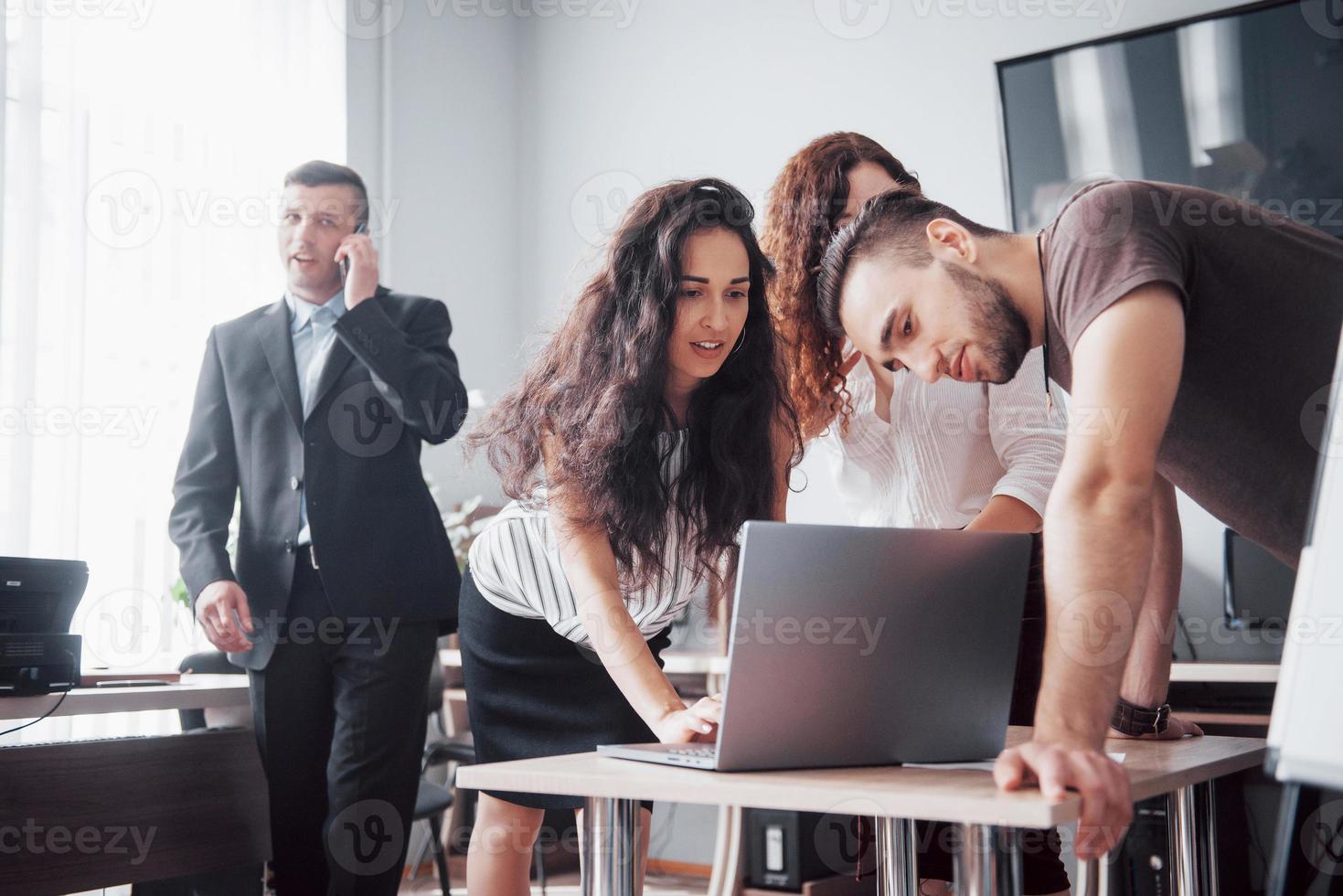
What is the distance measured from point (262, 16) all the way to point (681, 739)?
355 cm

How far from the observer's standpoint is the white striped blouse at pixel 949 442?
1.79 metres

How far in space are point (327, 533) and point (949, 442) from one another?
3.91 feet

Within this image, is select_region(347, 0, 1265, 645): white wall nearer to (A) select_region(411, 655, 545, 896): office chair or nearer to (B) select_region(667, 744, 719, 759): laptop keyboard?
(A) select_region(411, 655, 545, 896): office chair

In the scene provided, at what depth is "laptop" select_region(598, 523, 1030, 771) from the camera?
1.00 meters

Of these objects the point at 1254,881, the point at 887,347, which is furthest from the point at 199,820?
the point at 1254,881

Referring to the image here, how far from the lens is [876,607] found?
40.8 inches

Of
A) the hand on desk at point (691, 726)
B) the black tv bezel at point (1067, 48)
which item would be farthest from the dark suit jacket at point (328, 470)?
the black tv bezel at point (1067, 48)

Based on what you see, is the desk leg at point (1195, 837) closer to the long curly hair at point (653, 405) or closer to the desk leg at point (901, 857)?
the desk leg at point (901, 857)

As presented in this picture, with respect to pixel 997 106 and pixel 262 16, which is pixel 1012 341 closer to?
pixel 997 106

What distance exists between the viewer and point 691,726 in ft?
4.04

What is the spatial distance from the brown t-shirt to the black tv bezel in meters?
2.32

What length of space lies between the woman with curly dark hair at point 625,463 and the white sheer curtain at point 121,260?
75.2 inches

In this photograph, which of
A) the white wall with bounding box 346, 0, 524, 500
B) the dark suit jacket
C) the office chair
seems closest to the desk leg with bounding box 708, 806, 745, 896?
the office chair

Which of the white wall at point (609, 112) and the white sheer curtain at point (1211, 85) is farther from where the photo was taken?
the white wall at point (609, 112)
